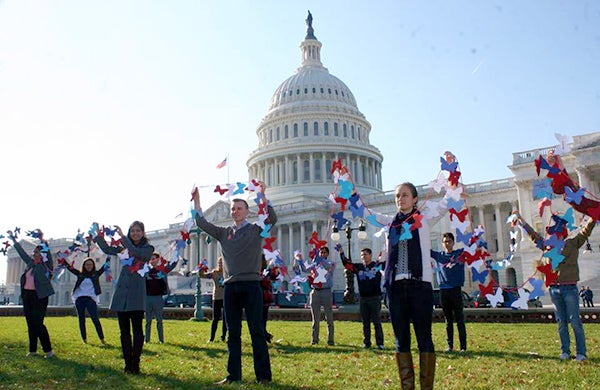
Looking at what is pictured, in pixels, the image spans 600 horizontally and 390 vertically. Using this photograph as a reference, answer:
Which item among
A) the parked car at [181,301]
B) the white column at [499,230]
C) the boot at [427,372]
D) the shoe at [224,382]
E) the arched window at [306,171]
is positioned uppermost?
the arched window at [306,171]

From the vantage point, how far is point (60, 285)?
354ft

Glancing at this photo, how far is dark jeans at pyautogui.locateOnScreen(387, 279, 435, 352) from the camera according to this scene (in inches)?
245

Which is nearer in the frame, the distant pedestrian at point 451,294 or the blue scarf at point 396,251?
the blue scarf at point 396,251

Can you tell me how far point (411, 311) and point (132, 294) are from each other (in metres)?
4.59

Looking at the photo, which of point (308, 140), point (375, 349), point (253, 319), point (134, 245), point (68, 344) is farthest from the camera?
point (308, 140)

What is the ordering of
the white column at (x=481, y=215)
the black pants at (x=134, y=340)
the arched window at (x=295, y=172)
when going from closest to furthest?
the black pants at (x=134, y=340)
the white column at (x=481, y=215)
the arched window at (x=295, y=172)

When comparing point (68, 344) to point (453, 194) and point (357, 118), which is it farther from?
point (357, 118)

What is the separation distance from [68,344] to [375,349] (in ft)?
23.1

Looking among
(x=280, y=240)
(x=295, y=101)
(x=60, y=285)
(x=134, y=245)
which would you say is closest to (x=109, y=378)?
(x=134, y=245)

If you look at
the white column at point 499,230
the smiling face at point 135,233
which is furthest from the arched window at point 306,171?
the smiling face at point 135,233

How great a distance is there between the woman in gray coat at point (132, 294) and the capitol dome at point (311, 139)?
7796 centimetres

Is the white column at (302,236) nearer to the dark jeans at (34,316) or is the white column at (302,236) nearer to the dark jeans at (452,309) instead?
the dark jeans at (452,309)

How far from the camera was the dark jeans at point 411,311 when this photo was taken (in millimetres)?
6215

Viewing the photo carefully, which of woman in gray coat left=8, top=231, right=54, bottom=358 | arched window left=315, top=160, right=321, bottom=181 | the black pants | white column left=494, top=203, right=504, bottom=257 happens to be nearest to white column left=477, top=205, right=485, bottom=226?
white column left=494, top=203, right=504, bottom=257
